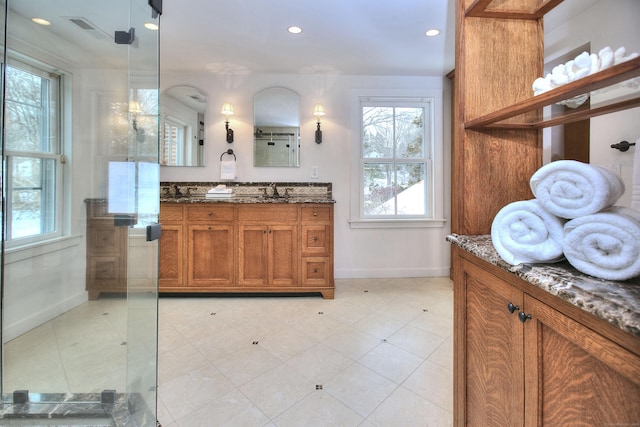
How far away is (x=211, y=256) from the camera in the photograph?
106 inches

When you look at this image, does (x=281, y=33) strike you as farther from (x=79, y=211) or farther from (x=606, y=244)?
(x=606, y=244)

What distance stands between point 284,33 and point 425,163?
2096 mm

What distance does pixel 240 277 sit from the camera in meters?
2.69

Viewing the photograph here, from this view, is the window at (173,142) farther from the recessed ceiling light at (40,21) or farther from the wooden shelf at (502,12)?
the wooden shelf at (502,12)

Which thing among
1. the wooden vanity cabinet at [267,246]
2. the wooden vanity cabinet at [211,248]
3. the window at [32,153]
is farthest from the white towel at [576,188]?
the window at [32,153]

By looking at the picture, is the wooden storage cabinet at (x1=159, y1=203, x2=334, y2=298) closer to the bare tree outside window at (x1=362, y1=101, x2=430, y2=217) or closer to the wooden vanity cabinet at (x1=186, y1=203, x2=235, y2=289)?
the wooden vanity cabinet at (x1=186, y1=203, x2=235, y2=289)

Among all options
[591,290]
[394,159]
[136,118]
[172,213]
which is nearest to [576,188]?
[591,290]

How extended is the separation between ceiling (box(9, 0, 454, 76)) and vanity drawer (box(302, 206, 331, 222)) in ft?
5.11

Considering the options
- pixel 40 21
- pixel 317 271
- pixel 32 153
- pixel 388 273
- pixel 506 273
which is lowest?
pixel 388 273

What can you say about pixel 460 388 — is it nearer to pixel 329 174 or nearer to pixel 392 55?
pixel 329 174

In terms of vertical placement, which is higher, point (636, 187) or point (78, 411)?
point (636, 187)

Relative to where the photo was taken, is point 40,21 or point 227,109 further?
point 227,109

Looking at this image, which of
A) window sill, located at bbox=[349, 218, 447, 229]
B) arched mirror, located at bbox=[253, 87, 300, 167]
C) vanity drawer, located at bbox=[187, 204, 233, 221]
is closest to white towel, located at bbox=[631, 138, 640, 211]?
window sill, located at bbox=[349, 218, 447, 229]

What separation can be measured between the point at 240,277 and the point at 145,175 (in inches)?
59.9
